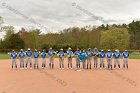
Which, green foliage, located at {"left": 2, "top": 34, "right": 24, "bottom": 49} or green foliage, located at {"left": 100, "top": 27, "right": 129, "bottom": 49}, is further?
green foliage, located at {"left": 100, "top": 27, "right": 129, "bottom": 49}

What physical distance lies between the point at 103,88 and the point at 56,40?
219ft


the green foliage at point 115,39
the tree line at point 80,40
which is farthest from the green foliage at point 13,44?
the green foliage at point 115,39

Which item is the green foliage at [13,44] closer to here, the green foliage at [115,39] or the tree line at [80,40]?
the tree line at [80,40]

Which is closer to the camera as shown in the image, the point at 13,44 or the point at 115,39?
the point at 13,44

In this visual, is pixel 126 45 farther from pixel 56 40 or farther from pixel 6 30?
pixel 6 30

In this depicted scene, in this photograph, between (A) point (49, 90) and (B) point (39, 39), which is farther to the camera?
(B) point (39, 39)

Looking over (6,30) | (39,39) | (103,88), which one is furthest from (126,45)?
(103,88)

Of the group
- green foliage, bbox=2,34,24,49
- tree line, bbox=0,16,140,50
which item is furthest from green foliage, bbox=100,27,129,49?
green foliage, bbox=2,34,24,49

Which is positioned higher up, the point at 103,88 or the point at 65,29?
the point at 65,29

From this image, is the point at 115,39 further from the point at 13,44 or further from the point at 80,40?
the point at 13,44

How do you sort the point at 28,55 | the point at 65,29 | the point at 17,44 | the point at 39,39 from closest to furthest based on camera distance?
1. the point at 28,55
2. the point at 17,44
3. the point at 39,39
4. the point at 65,29

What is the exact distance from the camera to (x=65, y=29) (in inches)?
3844

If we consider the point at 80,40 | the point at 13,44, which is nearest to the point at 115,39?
the point at 80,40

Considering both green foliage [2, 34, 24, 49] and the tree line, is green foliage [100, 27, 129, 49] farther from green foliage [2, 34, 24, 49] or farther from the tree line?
green foliage [2, 34, 24, 49]
